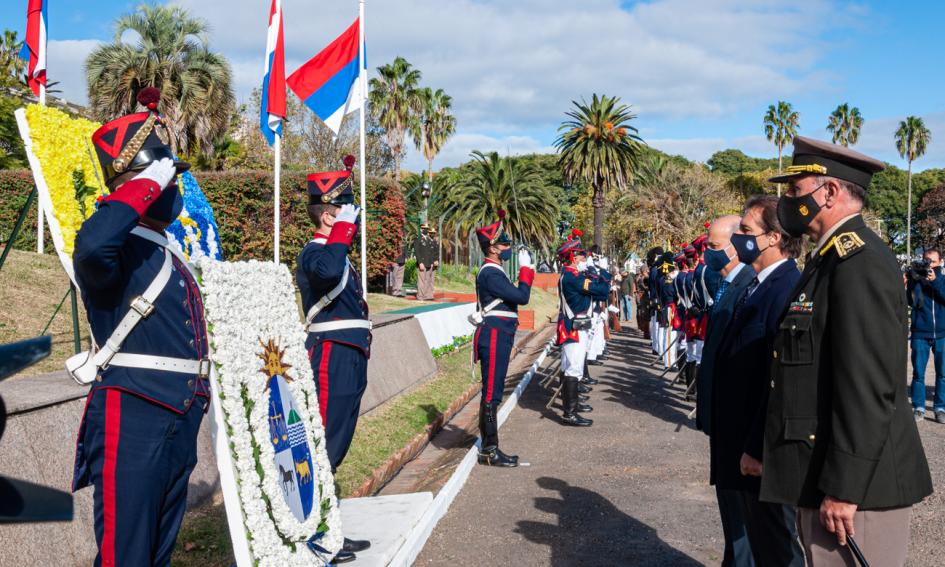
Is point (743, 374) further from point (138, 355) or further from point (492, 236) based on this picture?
point (492, 236)

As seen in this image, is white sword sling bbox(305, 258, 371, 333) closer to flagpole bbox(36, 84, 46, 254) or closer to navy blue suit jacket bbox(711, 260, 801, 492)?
flagpole bbox(36, 84, 46, 254)

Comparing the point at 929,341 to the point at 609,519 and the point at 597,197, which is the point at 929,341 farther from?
the point at 597,197

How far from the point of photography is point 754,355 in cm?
413

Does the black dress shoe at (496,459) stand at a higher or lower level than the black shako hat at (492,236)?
lower

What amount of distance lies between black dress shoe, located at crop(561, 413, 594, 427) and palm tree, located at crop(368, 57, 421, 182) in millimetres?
39925

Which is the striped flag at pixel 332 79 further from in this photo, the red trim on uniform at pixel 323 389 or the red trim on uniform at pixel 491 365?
the red trim on uniform at pixel 323 389

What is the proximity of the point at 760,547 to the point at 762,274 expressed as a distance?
1380mm

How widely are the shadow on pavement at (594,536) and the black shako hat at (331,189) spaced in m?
2.79

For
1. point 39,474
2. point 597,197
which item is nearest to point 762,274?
point 39,474

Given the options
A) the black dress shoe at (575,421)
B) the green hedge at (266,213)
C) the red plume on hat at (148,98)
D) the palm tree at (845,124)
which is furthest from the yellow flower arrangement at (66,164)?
the palm tree at (845,124)

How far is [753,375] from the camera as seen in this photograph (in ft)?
13.6

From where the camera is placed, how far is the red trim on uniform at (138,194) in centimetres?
319

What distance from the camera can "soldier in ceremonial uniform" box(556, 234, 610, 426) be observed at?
10773 millimetres

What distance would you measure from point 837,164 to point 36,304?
1009 centimetres
